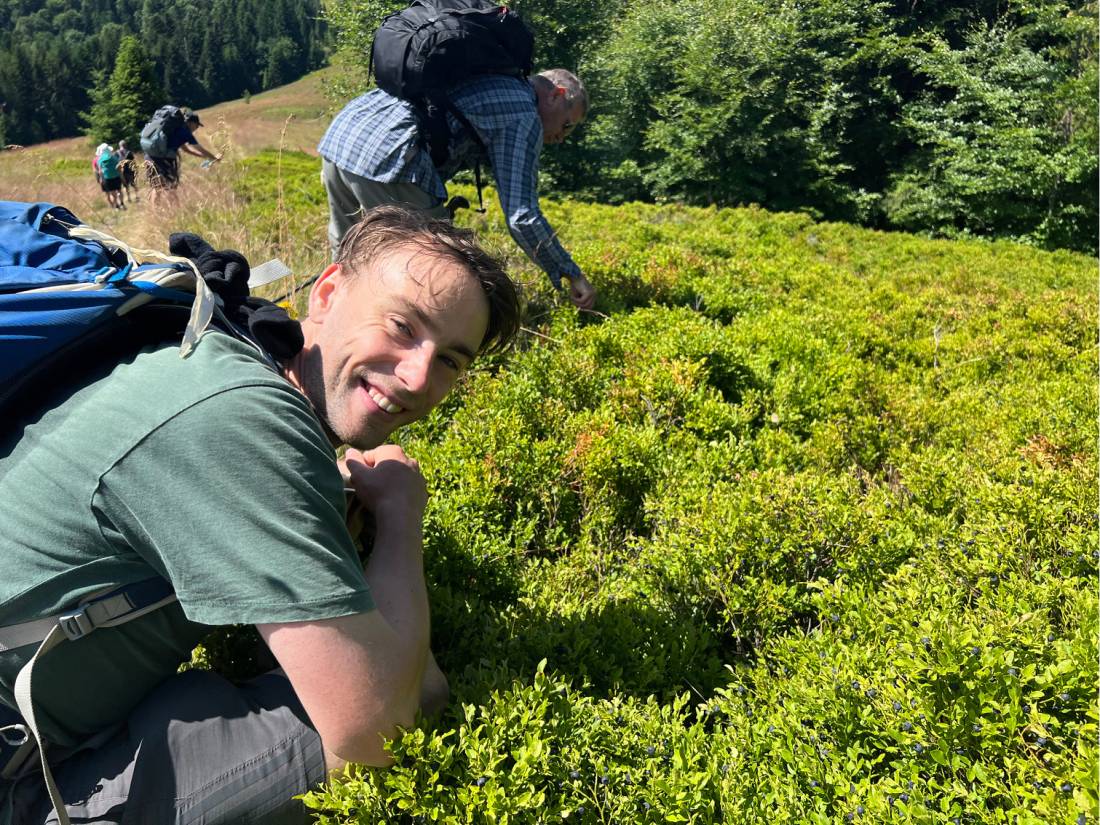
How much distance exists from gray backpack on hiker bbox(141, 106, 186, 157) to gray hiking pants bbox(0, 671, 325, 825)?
11.5m

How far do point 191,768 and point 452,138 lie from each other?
3644 millimetres

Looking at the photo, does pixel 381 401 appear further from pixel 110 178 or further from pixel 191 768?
pixel 110 178

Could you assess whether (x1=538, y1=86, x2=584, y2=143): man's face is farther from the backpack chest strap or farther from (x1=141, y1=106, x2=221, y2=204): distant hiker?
(x1=141, y1=106, x2=221, y2=204): distant hiker

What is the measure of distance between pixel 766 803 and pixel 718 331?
3.70 m

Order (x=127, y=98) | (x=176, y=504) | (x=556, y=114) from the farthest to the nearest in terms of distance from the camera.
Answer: (x=127, y=98)
(x=556, y=114)
(x=176, y=504)

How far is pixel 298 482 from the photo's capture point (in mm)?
1307

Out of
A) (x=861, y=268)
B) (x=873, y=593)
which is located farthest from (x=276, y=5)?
(x=873, y=593)

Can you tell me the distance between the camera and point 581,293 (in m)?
5.03

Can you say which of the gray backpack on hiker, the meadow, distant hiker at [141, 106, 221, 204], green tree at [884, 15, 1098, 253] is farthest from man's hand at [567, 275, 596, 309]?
green tree at [884, 15, 1098, 253]

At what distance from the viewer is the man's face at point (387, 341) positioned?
1.78 m

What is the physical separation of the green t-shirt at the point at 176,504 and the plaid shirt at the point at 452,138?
2859 millimetres

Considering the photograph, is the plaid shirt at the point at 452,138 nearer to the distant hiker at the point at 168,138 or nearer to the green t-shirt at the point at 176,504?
the green t-shirt at the point at 176,504

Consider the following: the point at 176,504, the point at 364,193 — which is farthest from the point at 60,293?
the point at 364,193

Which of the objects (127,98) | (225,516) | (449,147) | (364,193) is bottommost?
(127,98)
